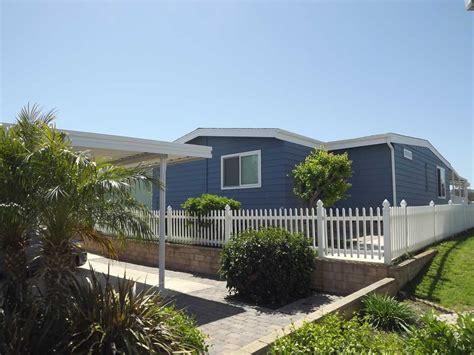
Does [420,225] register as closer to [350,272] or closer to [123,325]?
[350,272]

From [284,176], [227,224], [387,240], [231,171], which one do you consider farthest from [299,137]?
[387,240]

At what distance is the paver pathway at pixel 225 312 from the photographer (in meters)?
4.98

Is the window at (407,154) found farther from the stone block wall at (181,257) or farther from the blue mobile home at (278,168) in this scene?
the stone block wall at (181,257)

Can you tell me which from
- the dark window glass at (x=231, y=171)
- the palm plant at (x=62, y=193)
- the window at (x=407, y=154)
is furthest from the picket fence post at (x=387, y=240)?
the window at (x=407, y=154)

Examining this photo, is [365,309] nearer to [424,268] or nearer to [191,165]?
[424,268]

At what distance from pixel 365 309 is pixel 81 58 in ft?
26.5

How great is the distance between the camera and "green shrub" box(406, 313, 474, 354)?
303 centimetres

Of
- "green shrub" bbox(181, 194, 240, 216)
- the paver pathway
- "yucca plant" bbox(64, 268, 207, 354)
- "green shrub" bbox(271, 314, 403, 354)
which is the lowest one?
the paver pathway

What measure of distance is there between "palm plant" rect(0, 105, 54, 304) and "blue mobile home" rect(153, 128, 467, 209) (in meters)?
8.27

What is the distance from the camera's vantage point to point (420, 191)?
1566cm

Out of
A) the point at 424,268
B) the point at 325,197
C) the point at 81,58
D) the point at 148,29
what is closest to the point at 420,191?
the point at 325,197

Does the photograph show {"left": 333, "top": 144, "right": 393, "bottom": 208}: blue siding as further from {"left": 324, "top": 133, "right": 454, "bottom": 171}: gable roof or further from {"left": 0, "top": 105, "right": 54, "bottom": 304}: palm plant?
{"left": 0, "top": 105, "right": 54, "bottom": 304}: palm plant

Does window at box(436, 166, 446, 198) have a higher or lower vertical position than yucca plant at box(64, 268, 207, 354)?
higher

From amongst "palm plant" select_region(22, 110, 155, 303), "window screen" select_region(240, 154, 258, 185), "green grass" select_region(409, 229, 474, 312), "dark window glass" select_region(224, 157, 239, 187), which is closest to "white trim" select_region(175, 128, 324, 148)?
"window screen" select_region(240, 154, 258, 185)
